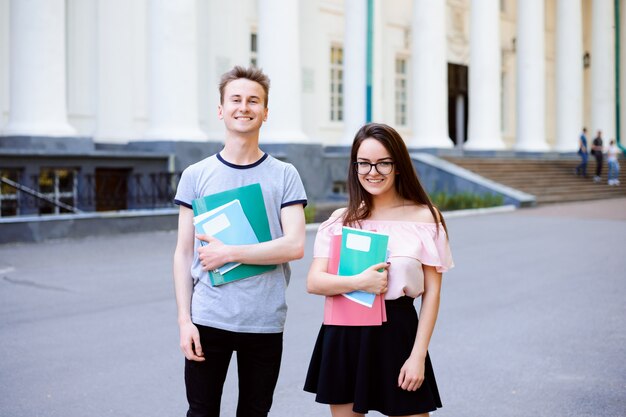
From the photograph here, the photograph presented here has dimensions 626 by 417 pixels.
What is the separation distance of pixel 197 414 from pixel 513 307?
5464 mm

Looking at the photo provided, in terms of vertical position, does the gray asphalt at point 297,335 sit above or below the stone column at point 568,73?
below

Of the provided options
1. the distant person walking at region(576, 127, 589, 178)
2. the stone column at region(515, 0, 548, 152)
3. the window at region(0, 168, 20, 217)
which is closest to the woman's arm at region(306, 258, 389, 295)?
the window at region(0, 168, 20, 217)

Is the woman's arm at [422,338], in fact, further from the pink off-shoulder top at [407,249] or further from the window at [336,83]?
the window at [336,83]

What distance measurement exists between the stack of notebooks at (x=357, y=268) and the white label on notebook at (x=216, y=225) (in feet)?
1.36

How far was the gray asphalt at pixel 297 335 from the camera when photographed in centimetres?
478

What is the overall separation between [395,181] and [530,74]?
27.3 meters

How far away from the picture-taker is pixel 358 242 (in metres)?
2.76

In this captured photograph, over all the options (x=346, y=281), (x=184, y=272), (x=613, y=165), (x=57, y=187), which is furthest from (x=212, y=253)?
(x=613, y=165)

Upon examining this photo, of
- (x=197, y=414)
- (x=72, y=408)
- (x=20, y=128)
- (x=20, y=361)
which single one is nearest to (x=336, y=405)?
(x=197, y=414)

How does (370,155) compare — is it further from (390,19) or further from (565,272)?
(390,19)

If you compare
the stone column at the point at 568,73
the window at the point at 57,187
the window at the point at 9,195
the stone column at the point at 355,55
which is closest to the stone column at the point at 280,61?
the stone column at the point at 355,55

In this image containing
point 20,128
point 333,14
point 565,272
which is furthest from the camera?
point 333,14

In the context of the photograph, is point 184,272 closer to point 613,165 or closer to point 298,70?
point 298,70

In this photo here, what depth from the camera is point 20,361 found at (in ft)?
18.3
